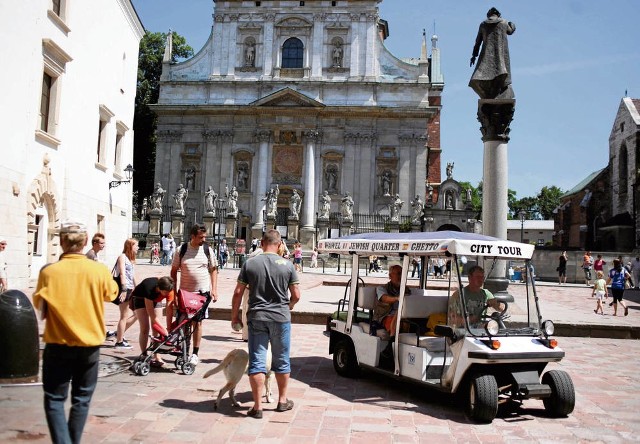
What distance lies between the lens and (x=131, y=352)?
8.20 m

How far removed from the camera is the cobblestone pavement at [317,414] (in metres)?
5.01

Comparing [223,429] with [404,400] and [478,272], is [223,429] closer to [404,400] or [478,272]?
[404,400]

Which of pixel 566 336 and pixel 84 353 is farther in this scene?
pixel 566 336

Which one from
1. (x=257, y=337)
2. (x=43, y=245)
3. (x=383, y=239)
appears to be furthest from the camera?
(x=43, y=245)

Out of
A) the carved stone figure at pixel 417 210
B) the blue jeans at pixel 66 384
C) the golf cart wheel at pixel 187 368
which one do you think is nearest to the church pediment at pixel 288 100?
the carved stone figure at pixel 417 210

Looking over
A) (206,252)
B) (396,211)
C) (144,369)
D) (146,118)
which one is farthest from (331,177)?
(144,369)

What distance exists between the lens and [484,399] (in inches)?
218

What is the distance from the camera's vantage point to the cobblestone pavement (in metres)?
5.01

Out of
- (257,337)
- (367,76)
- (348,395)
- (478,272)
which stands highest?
(367,76)

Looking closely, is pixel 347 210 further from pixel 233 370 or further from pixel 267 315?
pixel 267 315

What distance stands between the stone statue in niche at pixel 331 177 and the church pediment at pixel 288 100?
16.1 ft

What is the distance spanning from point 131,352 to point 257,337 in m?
3.47

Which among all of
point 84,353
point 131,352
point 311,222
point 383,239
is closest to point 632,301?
point 383,239

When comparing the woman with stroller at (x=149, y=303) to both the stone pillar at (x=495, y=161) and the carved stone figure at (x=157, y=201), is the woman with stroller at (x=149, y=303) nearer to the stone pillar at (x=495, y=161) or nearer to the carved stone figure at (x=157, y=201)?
the stone pillar at (x=495, y=161)
